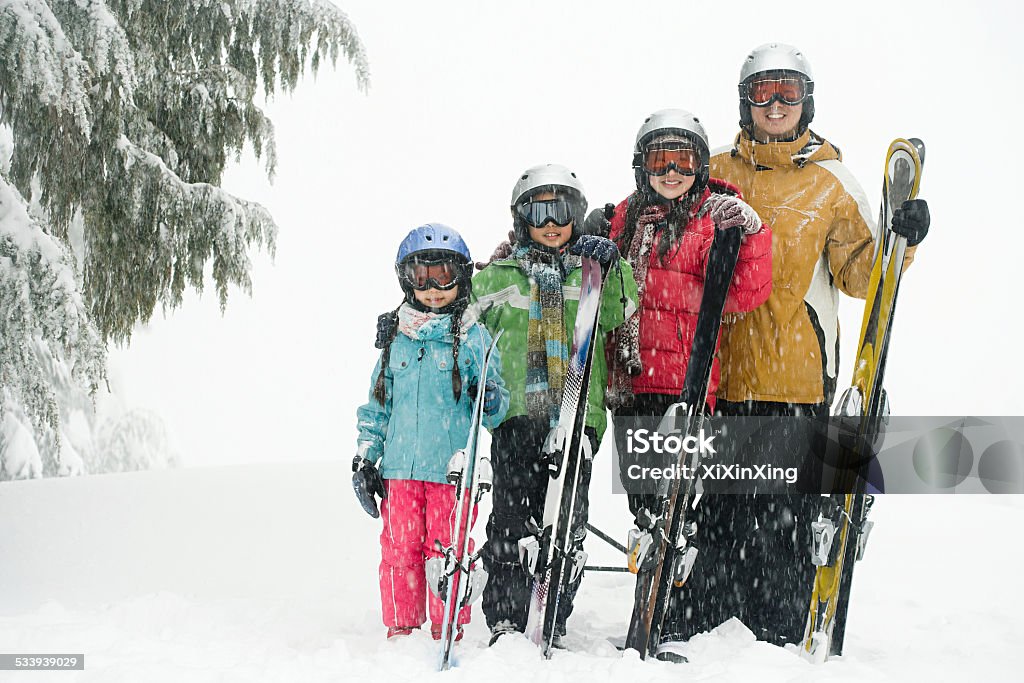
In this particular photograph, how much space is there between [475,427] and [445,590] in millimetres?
574

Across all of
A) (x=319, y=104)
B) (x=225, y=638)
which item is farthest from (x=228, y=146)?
(x=319, y=104)

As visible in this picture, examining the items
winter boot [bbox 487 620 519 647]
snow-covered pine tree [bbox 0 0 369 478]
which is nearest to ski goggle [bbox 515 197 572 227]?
winter boot [bbox 487 620 519 647]

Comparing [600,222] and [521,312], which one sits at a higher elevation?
[600,222]

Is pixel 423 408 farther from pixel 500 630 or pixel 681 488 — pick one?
pixel 681 488

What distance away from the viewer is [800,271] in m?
3.21

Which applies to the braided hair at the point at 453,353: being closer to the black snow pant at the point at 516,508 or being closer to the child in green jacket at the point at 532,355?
the child in green jacket at the point at 532,355

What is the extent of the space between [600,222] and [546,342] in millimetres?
582

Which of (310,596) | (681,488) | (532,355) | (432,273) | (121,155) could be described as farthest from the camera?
(121,155)

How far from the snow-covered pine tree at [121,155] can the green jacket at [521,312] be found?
2441 mm

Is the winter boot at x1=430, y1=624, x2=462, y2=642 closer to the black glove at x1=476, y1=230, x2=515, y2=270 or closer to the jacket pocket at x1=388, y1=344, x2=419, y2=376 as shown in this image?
the jacket pocket at x1=388, y1=344, x2=419, y2=376

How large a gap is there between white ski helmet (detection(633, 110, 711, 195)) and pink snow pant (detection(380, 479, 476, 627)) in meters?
1.46

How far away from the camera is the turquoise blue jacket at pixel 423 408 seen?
319 centimetres

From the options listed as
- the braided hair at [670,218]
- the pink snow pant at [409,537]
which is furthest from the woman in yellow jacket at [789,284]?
the pink snow pant at [409,537]

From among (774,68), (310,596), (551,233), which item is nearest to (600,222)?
(551,233)
